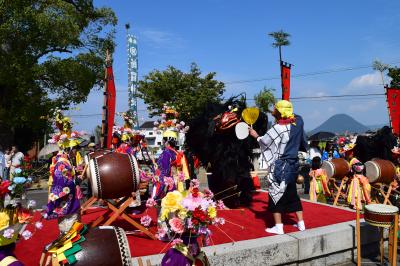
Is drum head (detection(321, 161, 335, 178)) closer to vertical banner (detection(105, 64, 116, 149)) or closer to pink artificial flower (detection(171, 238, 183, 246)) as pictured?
vertical banner (detection(105, 64, 116, 149))

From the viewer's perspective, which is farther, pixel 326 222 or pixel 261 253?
pixel 326 222

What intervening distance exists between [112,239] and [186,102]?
21.5 m

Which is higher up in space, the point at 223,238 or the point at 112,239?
the point at 112,239

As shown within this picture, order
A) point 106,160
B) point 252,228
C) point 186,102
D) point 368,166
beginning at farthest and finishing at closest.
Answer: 1. point 186,102
2. point 368,166
3. point 252,228
4. point 106,160

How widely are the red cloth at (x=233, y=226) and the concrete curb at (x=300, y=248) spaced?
0.37 meters

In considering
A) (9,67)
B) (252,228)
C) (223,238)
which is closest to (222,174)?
(252,228)

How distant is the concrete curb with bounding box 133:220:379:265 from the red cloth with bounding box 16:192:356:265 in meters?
0.37

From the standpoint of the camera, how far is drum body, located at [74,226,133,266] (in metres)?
2.42

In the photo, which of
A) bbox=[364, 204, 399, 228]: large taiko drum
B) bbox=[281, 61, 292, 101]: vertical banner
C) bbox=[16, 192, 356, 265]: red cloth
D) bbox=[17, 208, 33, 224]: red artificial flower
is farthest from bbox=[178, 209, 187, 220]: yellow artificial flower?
bbox=[281, 61, 292, 101]: vertical banner

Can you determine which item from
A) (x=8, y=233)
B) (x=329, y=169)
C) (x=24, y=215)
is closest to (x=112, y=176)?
(x=24, y=215)

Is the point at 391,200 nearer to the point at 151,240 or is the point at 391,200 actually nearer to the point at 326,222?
the point at 326,222

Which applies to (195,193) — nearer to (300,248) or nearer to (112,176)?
(112,176)

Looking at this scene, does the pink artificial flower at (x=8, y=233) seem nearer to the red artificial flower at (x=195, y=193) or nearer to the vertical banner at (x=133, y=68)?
the red artificial flower at (x=195, y=193)

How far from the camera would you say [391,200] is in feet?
26.9
